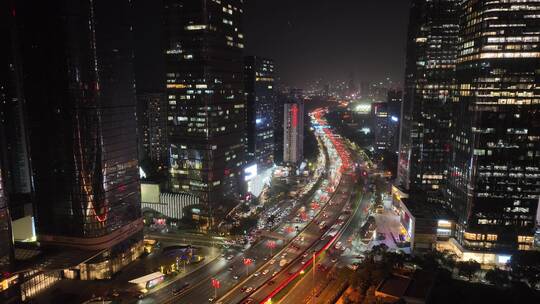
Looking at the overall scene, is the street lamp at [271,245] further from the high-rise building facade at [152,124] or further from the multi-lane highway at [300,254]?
the high-rise building facade at [152,124]

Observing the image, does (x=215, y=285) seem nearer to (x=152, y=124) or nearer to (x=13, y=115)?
(x=13, y=115)

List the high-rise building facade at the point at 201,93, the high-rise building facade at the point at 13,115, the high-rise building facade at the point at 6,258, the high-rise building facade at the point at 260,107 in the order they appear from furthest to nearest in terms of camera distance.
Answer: the high-rise building facade at the point at 260,107
the high-rise building facade at the point at 201,93
the high-rise building facade at the point at 13,115
the high-rise building facade at the point at 6,258


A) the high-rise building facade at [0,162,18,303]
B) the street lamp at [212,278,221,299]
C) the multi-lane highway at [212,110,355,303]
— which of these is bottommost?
the multi-lane highway at [212,110,355,303]

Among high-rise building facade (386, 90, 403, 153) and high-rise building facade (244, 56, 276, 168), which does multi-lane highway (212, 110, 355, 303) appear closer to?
high-rise building facade (244, 56, 276, 168)

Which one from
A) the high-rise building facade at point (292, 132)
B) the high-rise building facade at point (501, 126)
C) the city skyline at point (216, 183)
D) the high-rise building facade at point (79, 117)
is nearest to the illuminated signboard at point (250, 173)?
the city skyline at point (216, 183)

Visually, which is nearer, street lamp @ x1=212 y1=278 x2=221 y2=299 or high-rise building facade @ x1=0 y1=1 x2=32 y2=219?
street lamp @ x1=212 y1=278 x2=221 y2=299

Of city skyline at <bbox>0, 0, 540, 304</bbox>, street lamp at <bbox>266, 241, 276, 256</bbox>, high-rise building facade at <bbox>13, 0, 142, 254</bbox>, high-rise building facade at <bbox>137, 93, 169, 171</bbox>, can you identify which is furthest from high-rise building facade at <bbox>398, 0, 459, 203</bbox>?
high-rise building facade at <bbox>137, 93, 169, 171</bbox>

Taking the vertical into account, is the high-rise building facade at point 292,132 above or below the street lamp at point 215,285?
above
